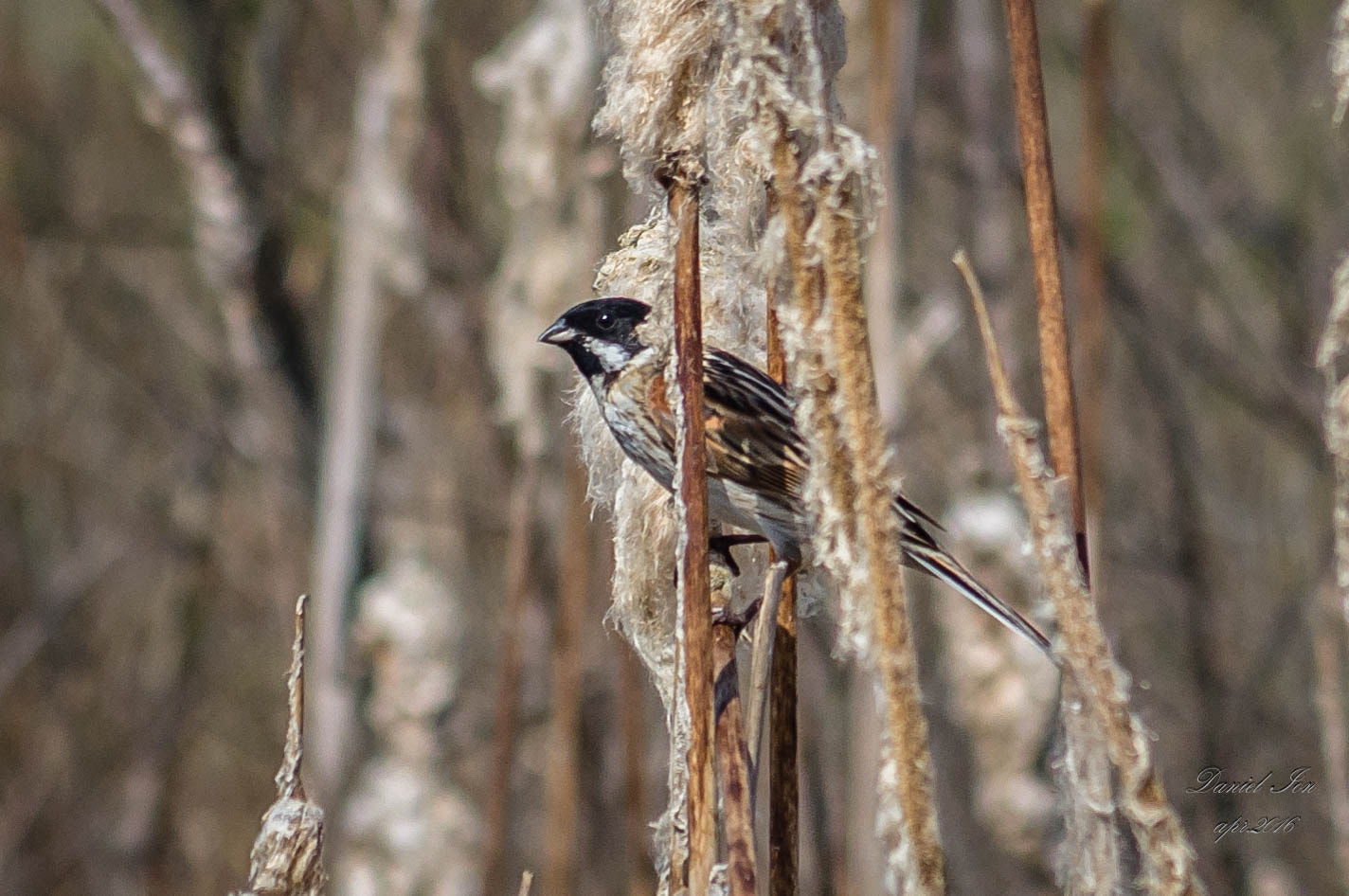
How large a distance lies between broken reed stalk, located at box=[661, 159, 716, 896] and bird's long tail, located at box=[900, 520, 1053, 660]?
0.52m

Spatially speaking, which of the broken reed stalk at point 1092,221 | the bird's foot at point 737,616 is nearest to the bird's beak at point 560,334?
the bird's foot at point 737,616

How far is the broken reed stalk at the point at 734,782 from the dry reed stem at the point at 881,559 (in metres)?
0.18

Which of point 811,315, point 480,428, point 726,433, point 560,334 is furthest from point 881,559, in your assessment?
point 480,428

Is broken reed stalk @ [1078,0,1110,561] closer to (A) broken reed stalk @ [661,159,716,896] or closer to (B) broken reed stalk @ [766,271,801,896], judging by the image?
(B) broken reed stalk @ [766,271,801,896]

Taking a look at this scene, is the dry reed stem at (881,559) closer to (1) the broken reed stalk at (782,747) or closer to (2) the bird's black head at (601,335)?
(1) the broken reed stalk at (782,747)

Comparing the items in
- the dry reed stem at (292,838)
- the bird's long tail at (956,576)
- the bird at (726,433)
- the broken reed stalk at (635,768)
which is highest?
the bird at (726,433)

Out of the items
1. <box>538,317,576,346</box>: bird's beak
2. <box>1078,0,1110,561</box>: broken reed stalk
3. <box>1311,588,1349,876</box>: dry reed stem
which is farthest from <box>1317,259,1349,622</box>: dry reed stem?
<box>538,317,576,346</box>: bird's beak

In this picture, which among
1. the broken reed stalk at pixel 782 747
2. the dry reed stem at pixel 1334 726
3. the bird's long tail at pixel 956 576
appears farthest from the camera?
the dry reed stem at pixel 1334 726

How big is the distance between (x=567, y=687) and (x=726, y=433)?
0.46m

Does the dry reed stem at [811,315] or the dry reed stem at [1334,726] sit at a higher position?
the dry reed stem at [811,315]

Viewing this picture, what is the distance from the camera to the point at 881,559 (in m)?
0.87

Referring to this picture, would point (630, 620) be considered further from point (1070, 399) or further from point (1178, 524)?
point (1178, 524)

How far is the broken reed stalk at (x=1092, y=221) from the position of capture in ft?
6.27

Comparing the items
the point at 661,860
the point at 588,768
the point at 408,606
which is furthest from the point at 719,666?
the point at 588,768
